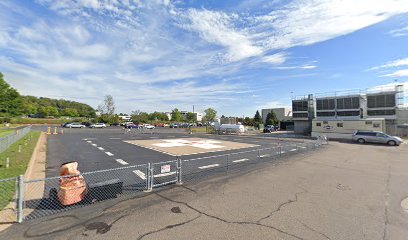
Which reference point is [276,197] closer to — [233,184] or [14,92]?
[233,184]

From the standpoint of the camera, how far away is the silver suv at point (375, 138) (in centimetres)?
2655

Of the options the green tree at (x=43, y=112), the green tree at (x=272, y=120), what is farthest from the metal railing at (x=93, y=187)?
the green tree at (x=43, y=112)

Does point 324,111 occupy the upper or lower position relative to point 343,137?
upper

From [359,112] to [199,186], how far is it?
54.7m

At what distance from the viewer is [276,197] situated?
25.6ft

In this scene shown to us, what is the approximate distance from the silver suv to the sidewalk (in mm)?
21675

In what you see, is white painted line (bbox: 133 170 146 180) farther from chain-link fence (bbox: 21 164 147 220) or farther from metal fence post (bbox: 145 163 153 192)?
metal fence post (bbox: 145 163 153 192)

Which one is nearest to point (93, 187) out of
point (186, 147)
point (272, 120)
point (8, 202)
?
point (8, 202)

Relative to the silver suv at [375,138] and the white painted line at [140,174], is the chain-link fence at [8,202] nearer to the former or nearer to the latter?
the white painted line at [140,174]

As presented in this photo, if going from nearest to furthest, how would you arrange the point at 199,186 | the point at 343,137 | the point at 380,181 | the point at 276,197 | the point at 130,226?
the point at 130,226 < the point at 276,197 < the point at 199,186 < the point at 380,181 < the point at 343,137

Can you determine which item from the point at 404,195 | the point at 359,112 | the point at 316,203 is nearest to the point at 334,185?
the point at 404,195

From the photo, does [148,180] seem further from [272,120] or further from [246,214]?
[272,120]

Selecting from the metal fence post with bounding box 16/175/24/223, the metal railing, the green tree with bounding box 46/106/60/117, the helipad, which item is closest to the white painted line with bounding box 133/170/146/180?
the metal railing

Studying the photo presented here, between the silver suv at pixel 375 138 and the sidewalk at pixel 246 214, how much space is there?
21675mm
